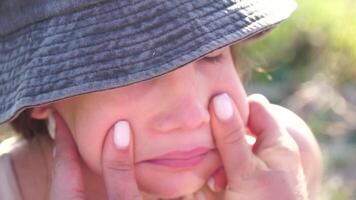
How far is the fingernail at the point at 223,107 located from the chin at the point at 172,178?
0.23 ft

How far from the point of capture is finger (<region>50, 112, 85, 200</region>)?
1.35 meters

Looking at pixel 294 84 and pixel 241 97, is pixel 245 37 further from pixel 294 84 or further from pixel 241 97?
pixel 294 84

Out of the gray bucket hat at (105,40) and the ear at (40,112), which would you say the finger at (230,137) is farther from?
the ear at (40,112)

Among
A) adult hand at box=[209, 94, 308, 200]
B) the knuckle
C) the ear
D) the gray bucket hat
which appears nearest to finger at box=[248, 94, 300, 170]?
adult hand at box=[209, 94, 308, 200]

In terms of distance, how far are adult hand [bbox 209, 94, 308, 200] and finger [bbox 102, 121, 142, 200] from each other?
0.14m

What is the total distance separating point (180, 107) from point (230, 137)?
0.10m

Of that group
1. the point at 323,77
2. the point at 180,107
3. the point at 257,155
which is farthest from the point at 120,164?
the point at 323,77

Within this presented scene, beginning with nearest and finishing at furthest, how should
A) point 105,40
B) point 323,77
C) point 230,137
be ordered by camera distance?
point 105,40
point 230,137
point 323,77

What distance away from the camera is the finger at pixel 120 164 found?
1272 mm

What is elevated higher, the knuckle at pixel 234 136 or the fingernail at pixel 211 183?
the knuckle at pixel 234 136

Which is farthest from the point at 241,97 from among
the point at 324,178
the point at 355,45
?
the point at 355,45

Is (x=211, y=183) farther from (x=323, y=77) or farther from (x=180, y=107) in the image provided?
(x=323, y=77)

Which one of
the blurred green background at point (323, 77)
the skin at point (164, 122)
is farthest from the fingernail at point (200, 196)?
the blurred green background at point (323, 77)

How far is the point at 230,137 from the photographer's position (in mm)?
1326
